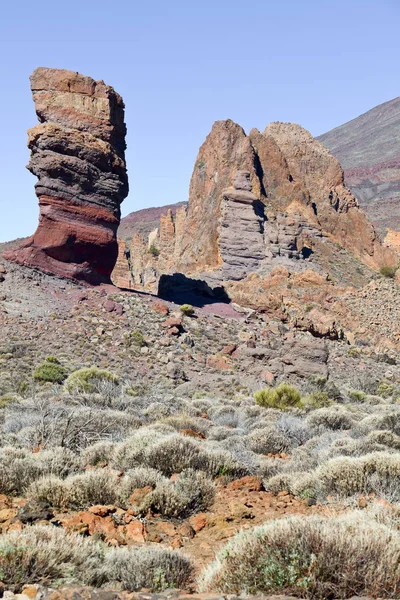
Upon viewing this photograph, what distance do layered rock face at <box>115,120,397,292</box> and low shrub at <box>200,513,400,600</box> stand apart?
4287 cm

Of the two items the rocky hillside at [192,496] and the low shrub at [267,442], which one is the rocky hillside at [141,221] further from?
the low shrub at [267,442]

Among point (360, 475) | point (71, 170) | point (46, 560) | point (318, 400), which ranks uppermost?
point (71, 170)

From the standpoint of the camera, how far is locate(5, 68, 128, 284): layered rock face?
108 ft

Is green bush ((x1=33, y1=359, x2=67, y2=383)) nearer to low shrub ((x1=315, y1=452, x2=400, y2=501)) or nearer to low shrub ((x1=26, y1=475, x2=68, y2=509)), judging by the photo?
low shrub ((x1=26, y1=475, x2=68, y2=509))

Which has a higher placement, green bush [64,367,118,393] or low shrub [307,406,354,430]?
green bush [64,367,118,393]

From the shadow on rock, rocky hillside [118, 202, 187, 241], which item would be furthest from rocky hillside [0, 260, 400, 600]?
rocky hillside [118, 202, 187, 241]

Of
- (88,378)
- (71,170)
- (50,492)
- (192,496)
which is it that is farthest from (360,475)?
(71,170)

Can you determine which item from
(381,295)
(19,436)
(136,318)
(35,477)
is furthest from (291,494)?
(381,295)

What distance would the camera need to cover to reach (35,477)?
25.8 feet

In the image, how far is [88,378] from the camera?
2386 centimetres

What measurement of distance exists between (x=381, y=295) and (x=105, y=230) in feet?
68.6

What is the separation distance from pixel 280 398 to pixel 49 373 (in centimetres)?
891

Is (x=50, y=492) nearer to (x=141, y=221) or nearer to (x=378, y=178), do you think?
(x=141, y=221)

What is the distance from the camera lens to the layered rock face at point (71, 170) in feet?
108
